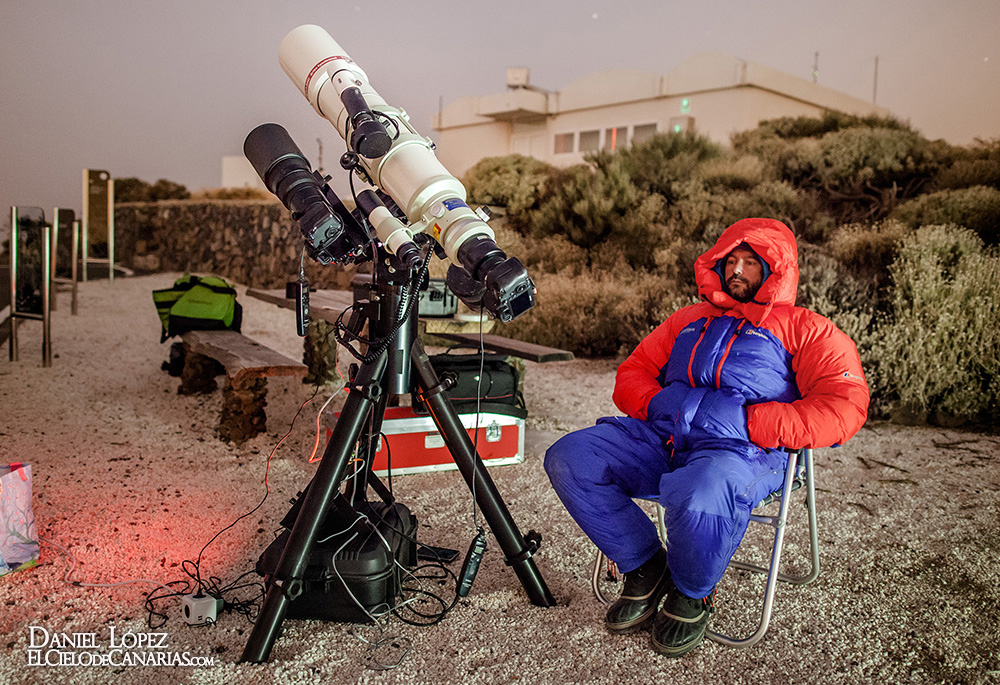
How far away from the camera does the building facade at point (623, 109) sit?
13.9 metres

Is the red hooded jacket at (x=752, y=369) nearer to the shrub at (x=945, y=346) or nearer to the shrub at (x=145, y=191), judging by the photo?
the shrub at (x=945, y=346)

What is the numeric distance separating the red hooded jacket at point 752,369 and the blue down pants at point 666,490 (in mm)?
81

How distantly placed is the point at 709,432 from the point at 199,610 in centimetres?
159

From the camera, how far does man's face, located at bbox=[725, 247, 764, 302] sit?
2.18m

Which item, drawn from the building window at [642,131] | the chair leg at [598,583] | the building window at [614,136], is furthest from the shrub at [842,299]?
the building window at [614,136]

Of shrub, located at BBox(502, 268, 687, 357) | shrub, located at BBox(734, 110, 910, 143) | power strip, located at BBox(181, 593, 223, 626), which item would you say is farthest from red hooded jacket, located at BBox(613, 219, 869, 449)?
shrub, located at BBox(734, 110, 910, 143)

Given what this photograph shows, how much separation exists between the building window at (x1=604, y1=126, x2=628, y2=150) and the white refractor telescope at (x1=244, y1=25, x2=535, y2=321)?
14796 mm

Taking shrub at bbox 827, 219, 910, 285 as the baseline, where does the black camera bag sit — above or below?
below

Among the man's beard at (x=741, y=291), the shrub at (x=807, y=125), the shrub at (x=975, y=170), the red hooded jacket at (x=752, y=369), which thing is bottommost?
the red hooded jacket at (x=752, y=369)

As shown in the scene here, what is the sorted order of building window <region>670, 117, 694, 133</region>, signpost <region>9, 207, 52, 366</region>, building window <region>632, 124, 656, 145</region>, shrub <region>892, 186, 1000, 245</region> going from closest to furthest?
Result: signpost <region>9, 207, 52, 366</region> < shrub <region>892, 186, 1000, 245</region> < building window <region>670, 117, 694, 133</region> < building window <region>632, 124, 656, 145</region>

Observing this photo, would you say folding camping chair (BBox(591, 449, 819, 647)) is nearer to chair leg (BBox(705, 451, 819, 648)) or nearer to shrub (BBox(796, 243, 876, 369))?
chair leg (BBox(705, 451, 819, 648))

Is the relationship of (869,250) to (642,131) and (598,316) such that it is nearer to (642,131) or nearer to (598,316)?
(598,316)

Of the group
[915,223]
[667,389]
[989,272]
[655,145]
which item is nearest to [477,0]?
[655,145]

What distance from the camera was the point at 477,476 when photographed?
200 cm
